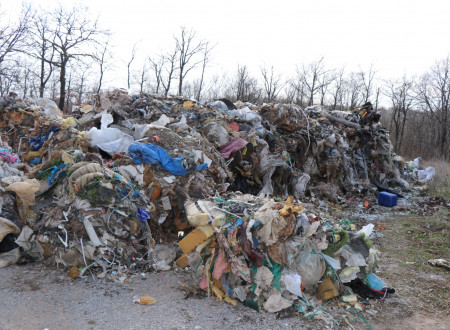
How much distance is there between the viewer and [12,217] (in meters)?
3.62

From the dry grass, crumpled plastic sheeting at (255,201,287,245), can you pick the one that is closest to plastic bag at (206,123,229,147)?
crumpled plastic sheeting at (255,201,287,245)

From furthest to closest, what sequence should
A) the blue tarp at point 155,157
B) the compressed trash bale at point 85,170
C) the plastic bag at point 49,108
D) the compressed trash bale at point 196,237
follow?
the plastic bag at point 49,108
the blue tarp at point 155,157
the compressed trash bale at point 85,170
the compressed trash bale at point 196,237

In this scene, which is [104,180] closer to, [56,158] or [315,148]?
[56,158]

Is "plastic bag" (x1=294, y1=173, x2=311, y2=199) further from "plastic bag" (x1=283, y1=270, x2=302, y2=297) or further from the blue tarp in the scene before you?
"plastic bag" (x1=283, y1=270, x2=302, y2=297)

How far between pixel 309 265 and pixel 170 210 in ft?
6.62

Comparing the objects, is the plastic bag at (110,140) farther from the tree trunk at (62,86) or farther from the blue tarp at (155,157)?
the tree trunk at (62,86)

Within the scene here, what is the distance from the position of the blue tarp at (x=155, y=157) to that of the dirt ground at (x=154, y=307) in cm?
148

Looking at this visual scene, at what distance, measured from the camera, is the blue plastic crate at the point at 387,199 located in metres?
7.96

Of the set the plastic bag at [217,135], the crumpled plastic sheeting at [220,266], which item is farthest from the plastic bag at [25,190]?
the plastic bag at [217,135]

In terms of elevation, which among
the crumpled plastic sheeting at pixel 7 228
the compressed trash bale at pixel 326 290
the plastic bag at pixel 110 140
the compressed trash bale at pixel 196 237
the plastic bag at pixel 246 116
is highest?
the plastic bag at pixel 246 116

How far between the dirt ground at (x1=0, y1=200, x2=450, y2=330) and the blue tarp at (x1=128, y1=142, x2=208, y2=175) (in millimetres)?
1484

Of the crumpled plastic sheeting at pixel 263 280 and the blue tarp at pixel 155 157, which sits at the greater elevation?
the blue tarp at pixel 155 157

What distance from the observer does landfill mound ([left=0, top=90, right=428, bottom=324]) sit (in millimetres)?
2967

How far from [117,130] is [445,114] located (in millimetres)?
28685
